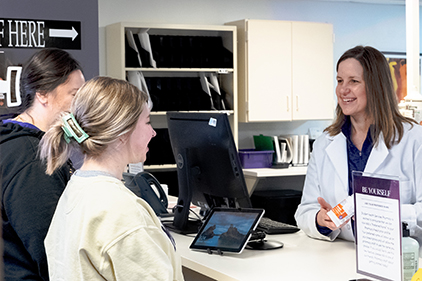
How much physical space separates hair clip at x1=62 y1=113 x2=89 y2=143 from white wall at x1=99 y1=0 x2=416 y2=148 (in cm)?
395

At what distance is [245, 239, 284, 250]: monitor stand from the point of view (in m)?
1.93

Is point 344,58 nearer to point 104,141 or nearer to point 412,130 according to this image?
point 412,130

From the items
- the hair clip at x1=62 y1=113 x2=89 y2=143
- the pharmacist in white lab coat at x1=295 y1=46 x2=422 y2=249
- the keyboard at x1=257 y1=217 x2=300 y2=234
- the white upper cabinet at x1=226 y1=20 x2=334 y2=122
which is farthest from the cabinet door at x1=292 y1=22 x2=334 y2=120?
the hair clip at x1=62 y1=113 x2=89 y2=143

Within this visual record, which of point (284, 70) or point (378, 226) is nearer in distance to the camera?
point (378, 226)

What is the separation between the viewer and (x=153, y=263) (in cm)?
111

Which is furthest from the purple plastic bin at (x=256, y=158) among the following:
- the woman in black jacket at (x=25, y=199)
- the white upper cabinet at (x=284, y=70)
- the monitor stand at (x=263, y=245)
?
the woman in black jacket at (x=25, y=199)

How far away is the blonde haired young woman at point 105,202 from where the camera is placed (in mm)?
1104

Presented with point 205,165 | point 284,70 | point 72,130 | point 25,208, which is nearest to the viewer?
point 72,130

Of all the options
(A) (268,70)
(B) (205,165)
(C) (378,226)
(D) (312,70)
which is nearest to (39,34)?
(B) (205,165)

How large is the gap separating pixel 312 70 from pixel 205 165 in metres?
3.58

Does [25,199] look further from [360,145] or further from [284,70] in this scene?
[284,70]

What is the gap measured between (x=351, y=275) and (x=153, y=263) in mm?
770

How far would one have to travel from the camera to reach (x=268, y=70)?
5.26 metres

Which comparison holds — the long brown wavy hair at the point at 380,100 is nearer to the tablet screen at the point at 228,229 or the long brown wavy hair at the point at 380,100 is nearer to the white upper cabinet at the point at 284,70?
the tablet screen at the point at 228,229
